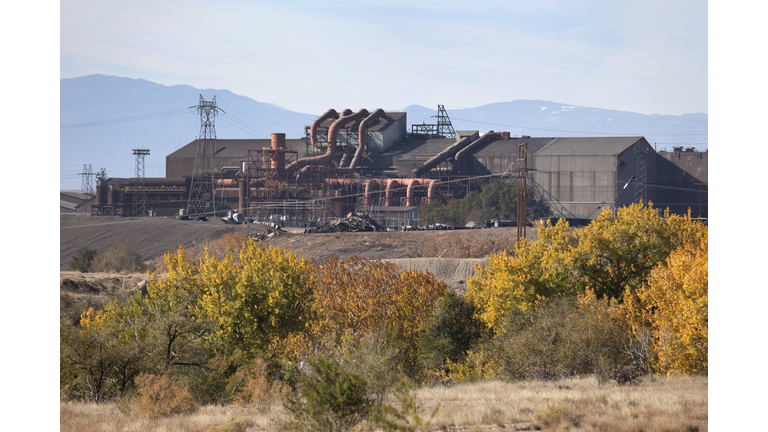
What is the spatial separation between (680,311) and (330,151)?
86.6m

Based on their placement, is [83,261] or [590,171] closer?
[83,261]

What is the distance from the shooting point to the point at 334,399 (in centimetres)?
1237

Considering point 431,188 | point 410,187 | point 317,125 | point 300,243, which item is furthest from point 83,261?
point 317,125

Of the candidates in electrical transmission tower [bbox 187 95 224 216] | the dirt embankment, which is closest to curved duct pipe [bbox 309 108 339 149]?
electrical transmission tower [bbox 187 95 224 216]

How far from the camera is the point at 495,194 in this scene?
308 feet

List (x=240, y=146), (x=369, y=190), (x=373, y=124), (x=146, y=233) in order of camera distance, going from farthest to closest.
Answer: (x=240, y=146), (x=373, y=124), (x=369, y=190), (x=146, y=233)

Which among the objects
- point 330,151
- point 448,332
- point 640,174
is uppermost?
point 330,151

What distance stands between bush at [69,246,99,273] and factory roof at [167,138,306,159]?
1852 inches

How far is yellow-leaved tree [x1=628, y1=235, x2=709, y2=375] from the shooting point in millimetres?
22156

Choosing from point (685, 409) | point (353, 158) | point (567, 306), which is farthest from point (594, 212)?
point (685, 409)

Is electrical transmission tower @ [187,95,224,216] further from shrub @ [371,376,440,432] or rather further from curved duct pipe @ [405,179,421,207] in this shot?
shrub @ [371,376,440,432]

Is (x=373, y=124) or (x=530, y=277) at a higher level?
(x=373, y=124)

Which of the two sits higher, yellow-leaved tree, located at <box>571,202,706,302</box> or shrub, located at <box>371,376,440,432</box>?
yellow-leaved tree, located at <box>571,202,706,302</box>

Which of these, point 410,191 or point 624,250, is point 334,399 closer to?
point 624,250
